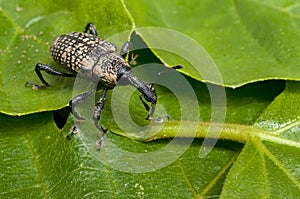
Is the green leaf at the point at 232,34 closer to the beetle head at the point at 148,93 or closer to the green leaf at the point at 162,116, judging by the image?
the green leaf at the point at 162,116

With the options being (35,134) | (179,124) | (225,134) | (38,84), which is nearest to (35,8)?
(38,84)

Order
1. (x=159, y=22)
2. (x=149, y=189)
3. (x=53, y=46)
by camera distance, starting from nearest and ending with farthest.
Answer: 1. (x=149, y=189)
2. (x=53, y=46)
3. (x=159, y=22)

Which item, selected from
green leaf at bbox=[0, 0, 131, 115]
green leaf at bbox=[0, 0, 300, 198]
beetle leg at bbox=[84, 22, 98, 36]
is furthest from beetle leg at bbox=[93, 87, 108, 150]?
beetle leg at bbox=[84, 22, 98, 36]

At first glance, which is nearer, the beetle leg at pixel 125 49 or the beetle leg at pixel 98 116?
the beetle leg at pixel 98 116

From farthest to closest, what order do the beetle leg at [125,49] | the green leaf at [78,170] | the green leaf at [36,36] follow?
the beetle leg at [125,49] < the green leaf at [36,36] < the green leaf at [78,170]

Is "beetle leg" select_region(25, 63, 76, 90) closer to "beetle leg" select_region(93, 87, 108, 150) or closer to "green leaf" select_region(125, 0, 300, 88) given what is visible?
"beetle leg" select_region(93, 87, 108, 150)

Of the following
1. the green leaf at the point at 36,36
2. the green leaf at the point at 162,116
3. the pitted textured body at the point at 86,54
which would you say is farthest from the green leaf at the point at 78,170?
the pitted textured body at the point at 86,54

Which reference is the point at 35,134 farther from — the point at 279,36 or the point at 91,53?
the point at 279,36

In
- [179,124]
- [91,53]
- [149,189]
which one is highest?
[91,53]
